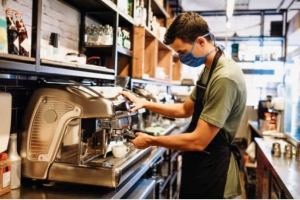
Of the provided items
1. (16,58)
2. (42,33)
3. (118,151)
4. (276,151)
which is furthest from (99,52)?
(276,151)

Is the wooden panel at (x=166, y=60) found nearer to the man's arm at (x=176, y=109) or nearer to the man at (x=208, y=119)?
the man's arm at (x=176, y=109)

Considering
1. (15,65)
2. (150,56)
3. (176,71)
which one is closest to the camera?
(15,65)

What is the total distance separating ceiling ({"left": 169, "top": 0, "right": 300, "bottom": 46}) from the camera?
17.5 ft

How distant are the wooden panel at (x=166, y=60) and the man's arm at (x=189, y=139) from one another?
276 centimetres

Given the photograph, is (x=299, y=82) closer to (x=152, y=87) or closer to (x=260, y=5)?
(x=152, y=87)

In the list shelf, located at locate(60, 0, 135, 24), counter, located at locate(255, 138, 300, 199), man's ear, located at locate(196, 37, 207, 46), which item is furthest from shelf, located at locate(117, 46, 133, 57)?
counter, located at locate(255, 138, 300, 199)

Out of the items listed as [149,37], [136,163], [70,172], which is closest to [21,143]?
[70,172]

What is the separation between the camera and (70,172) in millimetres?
1566

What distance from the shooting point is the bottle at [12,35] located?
130cm

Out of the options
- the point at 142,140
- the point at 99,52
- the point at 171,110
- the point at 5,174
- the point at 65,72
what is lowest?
the point at 5,174

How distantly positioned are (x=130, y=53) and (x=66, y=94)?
1.30 m

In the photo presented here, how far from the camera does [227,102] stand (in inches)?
68.1

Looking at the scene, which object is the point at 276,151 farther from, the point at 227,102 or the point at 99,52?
the point at 99,52

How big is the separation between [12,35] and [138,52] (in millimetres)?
1599
